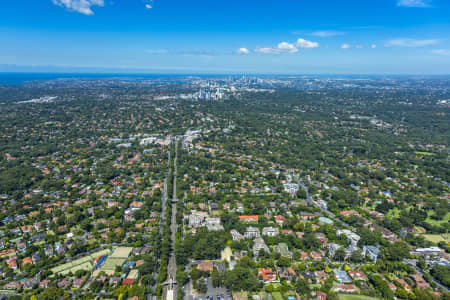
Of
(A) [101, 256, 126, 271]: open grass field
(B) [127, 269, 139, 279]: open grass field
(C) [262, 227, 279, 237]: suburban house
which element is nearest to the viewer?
(B) [127, 269, 139, 279]: open grass field

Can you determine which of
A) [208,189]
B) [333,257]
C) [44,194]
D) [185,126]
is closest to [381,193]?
[333,257]

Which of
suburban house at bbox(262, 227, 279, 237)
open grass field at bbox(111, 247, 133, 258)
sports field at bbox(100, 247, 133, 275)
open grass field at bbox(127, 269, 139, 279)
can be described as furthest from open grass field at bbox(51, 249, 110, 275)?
suburban house at bbox(262, 227, 279, 237)

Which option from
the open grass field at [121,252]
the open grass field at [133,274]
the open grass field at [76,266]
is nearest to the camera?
the open grass field at [133,274]

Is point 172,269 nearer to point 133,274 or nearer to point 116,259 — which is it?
point 133,274

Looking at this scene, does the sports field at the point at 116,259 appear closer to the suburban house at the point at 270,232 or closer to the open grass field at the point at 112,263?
the open grass field at the point at 112,263

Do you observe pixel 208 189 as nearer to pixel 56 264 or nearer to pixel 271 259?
pixel 271 259

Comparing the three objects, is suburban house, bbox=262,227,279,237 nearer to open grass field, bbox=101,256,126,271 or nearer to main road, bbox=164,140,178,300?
main road, bbox=164,140,178,300

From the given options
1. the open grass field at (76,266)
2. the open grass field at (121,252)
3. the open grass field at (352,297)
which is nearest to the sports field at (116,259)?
the open grass field at (121,252)

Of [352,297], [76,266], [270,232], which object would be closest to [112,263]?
[76,266]
